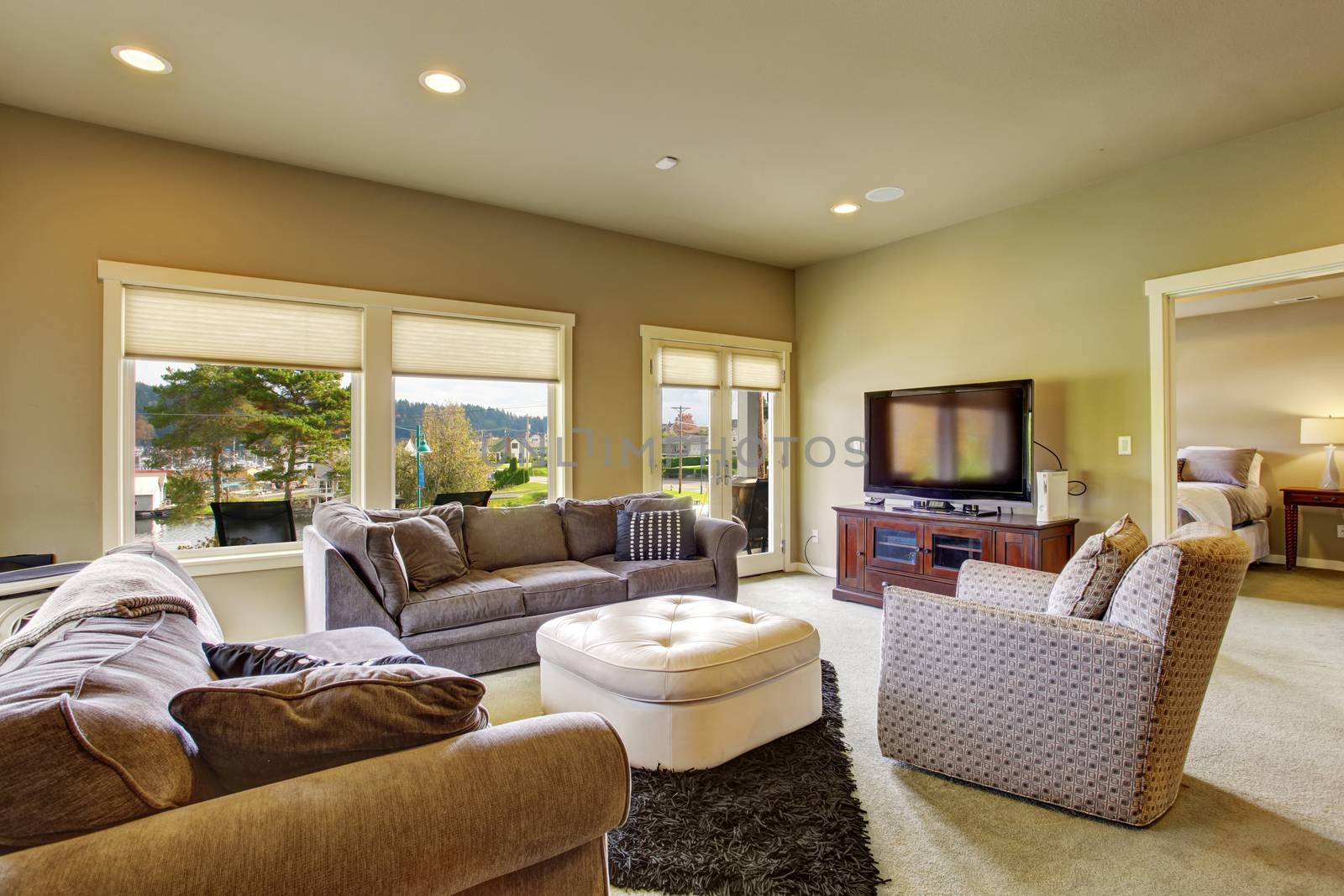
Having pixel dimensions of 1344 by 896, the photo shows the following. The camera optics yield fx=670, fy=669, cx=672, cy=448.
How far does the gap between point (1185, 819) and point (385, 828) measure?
7.44 ft

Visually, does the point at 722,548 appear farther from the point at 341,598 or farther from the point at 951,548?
the point at 341,598

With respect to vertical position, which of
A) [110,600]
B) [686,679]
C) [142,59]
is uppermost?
[142,59]

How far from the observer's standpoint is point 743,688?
2.30 m

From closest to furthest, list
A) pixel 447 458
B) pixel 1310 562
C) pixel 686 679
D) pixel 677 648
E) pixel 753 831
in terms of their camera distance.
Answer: pixel 753 831 → pixel 686 679 → pixel 677 648 → pixel 447 458 → pixel 1310 562

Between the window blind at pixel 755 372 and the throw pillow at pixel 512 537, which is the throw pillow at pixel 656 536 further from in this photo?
the window blind at pixel 755 372

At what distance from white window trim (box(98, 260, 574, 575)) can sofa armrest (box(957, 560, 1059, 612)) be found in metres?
2.70

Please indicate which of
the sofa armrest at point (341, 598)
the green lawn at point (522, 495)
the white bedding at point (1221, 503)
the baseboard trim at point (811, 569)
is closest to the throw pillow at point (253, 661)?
the sofa armrest at point (341, 598)

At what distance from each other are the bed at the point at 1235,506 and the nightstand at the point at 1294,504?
0.52ft

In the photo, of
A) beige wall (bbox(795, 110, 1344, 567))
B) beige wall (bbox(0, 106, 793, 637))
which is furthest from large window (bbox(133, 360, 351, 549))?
beige wall (bbox(795, 110, 1344, 567))

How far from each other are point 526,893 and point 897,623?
155cm

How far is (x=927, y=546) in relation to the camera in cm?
442

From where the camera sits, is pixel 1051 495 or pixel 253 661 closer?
pixel 253 661

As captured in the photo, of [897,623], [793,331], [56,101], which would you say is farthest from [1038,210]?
[56,101]

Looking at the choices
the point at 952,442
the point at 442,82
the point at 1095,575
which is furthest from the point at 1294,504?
the point at 442,82
